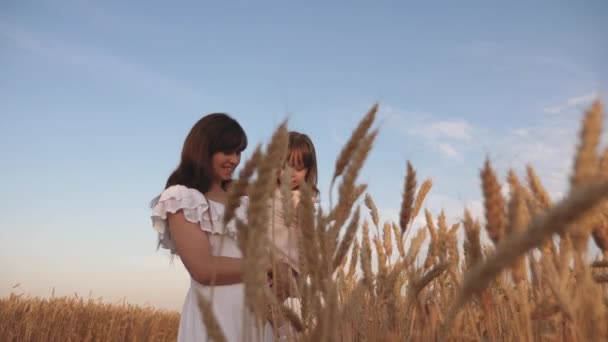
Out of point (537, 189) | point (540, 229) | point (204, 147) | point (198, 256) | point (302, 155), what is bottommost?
point (540, 229)

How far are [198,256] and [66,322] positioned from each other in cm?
431

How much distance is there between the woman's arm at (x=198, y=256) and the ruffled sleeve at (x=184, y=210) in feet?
0.15

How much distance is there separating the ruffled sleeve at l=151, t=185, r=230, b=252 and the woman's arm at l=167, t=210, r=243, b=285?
0.15ft

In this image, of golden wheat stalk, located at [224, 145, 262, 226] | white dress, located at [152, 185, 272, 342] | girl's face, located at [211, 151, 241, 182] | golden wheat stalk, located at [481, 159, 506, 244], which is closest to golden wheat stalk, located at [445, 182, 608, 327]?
golden wheat stalk, located at [481, 159, 506, 244]

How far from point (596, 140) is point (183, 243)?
2179mm

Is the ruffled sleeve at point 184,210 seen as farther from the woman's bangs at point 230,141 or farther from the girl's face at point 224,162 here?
the woman's bangs at point 230,141

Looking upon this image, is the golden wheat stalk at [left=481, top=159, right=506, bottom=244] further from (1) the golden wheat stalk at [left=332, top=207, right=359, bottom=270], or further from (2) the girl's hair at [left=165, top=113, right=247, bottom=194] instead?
(2) the girl's hair at [left=165, top=113, right=247, bottom=194]

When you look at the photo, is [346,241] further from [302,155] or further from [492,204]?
[302,155]

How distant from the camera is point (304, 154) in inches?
165

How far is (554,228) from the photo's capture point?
496 millimetres

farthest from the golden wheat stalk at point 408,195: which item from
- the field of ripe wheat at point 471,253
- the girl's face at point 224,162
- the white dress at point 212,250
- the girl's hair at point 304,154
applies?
the girl's hair at point 304,154

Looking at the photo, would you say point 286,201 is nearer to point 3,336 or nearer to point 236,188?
point 236,188

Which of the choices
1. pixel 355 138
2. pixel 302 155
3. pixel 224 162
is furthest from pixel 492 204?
pixel 302 155

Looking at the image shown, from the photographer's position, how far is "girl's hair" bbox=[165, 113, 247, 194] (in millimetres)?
3145
